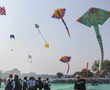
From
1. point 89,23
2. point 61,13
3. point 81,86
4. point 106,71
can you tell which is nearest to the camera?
point 81,86

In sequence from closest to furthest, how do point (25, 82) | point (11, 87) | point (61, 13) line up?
1. point (11, 87)
2. point (25, 82)
3. point (61, 13)

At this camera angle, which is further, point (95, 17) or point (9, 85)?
point (95, 17)

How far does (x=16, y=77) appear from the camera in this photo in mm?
9094

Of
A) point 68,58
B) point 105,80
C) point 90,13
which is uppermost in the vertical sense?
point 90,13

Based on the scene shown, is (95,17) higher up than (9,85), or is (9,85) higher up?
(95,17)

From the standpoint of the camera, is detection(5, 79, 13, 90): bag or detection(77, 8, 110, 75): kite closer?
detection(5, 79, 13, 90): bag

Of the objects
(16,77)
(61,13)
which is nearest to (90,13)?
(61,13)

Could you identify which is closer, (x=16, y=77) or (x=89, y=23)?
(x=16, y=77)

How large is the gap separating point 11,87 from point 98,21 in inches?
357

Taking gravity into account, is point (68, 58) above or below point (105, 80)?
above

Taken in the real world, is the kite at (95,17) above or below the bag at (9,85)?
above

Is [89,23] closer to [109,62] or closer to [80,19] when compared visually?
[80,19]

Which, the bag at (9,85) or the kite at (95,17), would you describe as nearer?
the bag at (9,85)

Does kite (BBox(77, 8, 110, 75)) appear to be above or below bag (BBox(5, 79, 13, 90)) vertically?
above
